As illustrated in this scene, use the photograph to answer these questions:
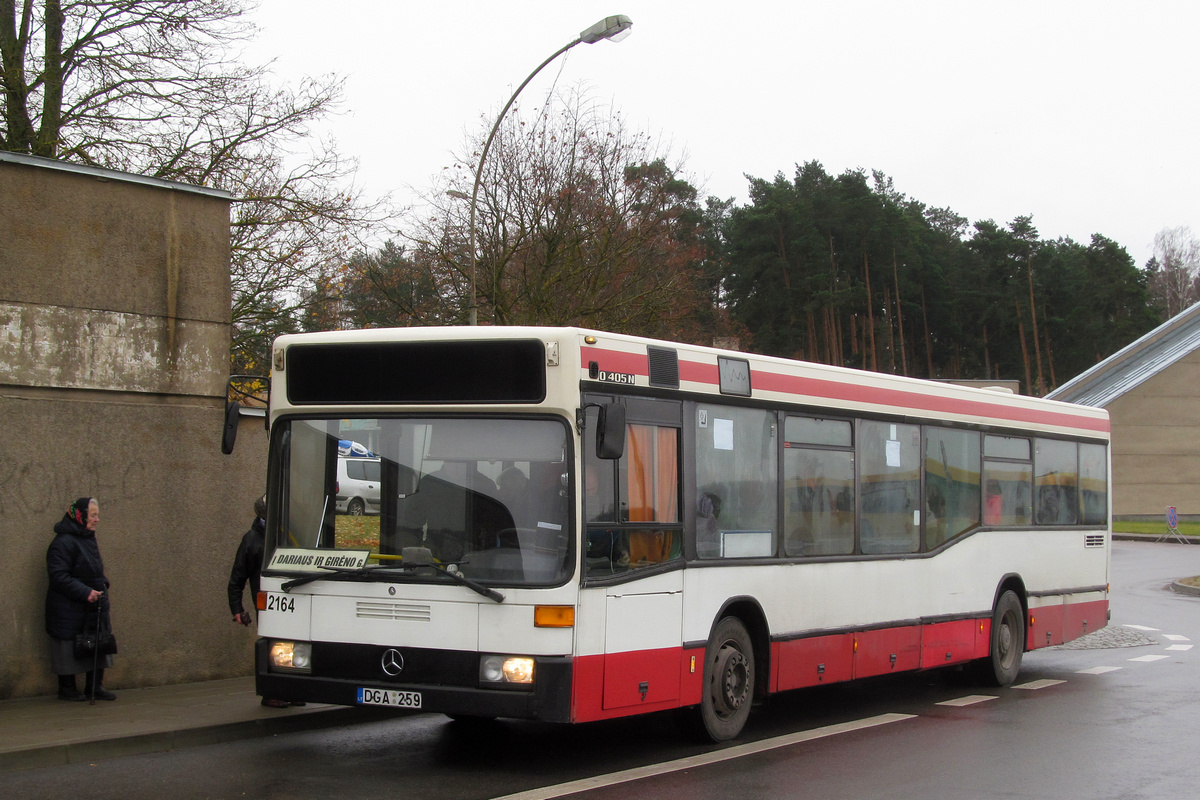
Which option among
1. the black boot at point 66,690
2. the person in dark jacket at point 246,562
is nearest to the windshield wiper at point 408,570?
the person in dark jacket at point 246,562

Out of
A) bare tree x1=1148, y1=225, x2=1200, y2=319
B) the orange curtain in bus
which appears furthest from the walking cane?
bare tree x1=1148, y1=225, x2=1200, y2=319

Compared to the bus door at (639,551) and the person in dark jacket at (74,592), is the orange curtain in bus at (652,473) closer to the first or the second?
Result: the bus door at (639,551)

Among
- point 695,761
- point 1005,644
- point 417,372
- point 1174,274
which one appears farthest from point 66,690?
point 1174,274

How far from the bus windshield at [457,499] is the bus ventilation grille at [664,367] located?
1.06 metres

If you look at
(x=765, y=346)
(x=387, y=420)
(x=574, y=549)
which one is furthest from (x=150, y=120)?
(x=765, y=346)

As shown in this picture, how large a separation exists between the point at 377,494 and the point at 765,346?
63492 mm

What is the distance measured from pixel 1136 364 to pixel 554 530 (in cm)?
5688

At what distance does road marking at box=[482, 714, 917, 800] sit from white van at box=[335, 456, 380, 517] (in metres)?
1.96

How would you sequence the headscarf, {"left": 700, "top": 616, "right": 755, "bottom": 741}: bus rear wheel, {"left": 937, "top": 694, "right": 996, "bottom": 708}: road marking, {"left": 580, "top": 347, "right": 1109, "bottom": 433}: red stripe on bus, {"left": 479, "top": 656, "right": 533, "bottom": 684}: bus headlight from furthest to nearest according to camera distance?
{"left": 937, "top": 694, "right": 996, "bottom": 708}: road marking → the headscarf → {"left": 700, "top": 616, "right": 755, "bottom": 741}: bus rear wheel → {"left": 580, "top": 347, "right": 1109, "bottom": 433}: red stripe on bus → {"left": 479, "top": 656, "right": 533, "bottom": 684}: bus headlight

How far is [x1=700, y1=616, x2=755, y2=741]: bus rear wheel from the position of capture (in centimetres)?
872

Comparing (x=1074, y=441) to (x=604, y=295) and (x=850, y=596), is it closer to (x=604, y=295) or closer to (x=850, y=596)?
(x=850, y=596)

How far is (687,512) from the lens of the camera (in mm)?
8578

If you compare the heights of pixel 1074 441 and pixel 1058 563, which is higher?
pixel 1074 441

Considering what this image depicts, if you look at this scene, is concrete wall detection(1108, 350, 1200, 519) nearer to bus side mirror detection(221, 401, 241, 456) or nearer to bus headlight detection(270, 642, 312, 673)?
bus side mirror detection(221, 401, 241, 456)
